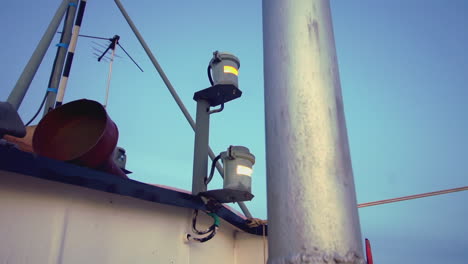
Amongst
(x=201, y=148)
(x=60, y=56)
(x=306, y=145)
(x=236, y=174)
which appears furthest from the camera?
(x=60, y=56)

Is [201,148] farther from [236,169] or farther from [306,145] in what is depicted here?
[306,145]

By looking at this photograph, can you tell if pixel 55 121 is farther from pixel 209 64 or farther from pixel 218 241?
pixel 218 241

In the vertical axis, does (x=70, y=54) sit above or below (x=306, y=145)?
above

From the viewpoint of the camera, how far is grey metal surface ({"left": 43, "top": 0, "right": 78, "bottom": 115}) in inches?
204

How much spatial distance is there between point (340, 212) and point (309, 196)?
8cm

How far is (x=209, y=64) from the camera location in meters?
3.67

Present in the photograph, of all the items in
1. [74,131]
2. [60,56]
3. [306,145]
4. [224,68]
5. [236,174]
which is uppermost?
[60,56]

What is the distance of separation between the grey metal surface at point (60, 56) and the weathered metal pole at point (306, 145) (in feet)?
15.1

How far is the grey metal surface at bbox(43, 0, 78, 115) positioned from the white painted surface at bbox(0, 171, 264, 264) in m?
2.64

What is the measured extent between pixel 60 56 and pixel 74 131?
2.87 meters

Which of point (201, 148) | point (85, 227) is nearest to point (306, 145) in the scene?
point (85, 227)

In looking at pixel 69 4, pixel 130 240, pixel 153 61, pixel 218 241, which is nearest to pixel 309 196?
pixel 130 240

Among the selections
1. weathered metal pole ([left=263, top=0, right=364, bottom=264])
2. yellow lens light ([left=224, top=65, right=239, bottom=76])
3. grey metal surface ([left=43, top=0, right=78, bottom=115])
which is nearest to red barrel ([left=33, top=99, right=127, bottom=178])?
yellow lens light ([left=224, top=65, right=239, bottom=76])

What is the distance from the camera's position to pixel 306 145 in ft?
3.03
